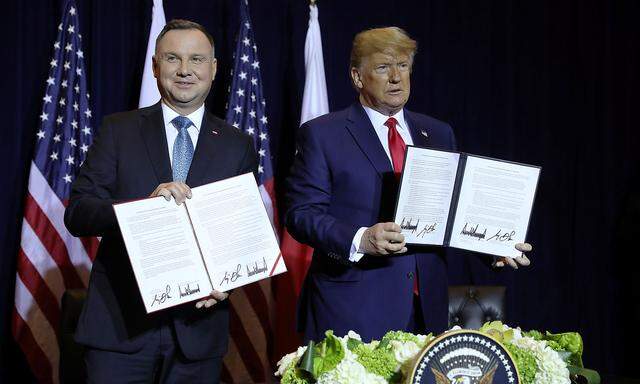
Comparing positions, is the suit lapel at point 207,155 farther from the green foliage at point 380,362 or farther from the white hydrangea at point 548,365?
the white hydrangea at point 548,365

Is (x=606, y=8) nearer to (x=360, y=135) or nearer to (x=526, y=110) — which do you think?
(x=526, y=110)

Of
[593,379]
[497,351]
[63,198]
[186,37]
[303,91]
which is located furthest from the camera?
[303,91]

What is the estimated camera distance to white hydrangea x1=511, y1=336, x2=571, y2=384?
1.95 meters

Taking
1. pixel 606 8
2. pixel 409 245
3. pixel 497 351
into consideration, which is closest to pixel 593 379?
pixel 497 351

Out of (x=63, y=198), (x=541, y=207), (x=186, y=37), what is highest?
(x=186, y=37)

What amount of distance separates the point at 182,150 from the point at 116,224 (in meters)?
0.36

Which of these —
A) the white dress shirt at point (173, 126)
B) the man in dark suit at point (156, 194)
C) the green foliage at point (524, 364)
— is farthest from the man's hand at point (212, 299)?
the green foliage at point (524, 364)

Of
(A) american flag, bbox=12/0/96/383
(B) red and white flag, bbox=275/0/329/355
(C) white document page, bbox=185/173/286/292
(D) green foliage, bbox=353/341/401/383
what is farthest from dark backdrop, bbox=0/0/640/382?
(D) green foliage, bbox=353/341/401/383

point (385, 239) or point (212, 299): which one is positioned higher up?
point (385, 239)

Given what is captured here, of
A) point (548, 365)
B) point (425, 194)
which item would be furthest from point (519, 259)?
point (548, 365)

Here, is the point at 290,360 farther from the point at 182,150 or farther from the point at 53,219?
the point at 53,219

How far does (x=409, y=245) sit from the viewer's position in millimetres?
2914

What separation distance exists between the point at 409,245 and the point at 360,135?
423 millimetres

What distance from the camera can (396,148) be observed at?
117 inches
